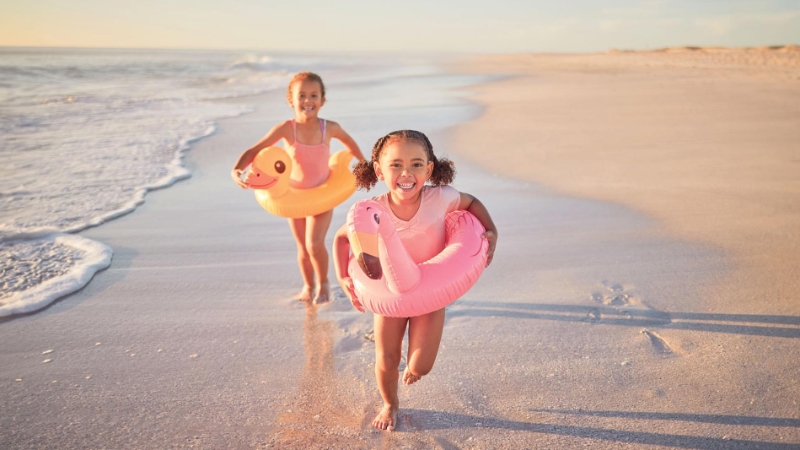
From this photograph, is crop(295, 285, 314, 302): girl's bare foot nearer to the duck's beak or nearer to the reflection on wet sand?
the reflection on wet sand

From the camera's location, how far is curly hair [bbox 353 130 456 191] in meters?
2.59

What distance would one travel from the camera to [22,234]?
17.7ft

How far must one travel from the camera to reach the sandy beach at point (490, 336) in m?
2.77

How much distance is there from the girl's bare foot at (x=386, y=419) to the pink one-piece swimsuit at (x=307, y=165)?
192 cm

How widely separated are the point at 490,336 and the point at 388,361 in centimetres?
102

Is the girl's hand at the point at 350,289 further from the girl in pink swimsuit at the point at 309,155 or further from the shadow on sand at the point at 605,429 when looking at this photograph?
the girl in pink swimsuit at the point at 309,155

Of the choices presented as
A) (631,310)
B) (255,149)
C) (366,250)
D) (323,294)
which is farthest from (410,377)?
(255,149)

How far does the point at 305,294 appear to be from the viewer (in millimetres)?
4262

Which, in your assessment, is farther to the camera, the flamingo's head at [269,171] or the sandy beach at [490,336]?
the flamingo's head at [269,171]

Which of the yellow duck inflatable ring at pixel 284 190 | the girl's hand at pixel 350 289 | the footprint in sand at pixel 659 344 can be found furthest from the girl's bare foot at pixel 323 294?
the footprint in sand at pixel 659 344

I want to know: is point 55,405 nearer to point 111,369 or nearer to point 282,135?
point 111,369

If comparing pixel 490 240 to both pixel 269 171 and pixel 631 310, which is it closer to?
pixel 631 310

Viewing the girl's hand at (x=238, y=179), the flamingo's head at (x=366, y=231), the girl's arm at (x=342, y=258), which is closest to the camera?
the flamingo's head at (x=366, y=231)

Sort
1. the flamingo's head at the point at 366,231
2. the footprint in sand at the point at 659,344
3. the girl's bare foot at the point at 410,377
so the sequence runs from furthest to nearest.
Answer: the footprint in sand at the point at 659,344 < the girl's bare foot at the point at 410,377 < the flamingo's head at the point at 366,231
